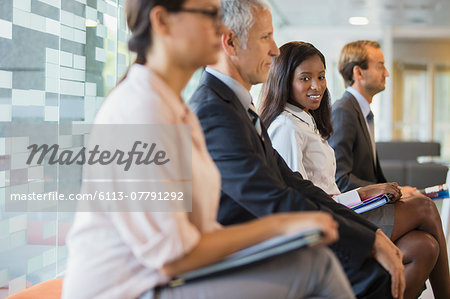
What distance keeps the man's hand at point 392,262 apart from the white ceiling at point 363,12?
7.34 meters

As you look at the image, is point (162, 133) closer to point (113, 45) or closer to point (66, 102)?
point (66, 102)

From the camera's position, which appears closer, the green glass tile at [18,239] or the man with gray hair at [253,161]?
the man with gray hair at [253,161]

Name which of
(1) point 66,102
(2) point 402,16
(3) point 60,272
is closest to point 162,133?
(1) point 66,102

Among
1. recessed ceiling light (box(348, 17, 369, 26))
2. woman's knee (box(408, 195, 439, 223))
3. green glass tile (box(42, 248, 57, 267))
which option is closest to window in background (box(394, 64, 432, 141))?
recessed ceiling light (box(348, 17, 369, 26))

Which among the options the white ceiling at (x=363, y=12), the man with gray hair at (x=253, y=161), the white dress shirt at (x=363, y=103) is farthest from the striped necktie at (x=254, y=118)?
the white ceiling at (x=363, y=12)

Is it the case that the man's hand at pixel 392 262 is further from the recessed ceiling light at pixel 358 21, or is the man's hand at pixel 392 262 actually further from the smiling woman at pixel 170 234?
the recessed ceiling light at pixel 358 21

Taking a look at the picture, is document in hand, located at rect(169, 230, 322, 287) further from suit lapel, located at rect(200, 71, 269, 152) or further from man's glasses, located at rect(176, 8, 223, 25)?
suit lapel, located at rect(200, 71, 269, 152)

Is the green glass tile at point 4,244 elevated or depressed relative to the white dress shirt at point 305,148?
depressed

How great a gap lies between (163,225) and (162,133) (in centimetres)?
19

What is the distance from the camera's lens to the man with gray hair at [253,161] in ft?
4.99

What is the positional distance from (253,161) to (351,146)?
67.5 inches

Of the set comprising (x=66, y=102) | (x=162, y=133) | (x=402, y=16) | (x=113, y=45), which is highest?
(x=402, y=16)

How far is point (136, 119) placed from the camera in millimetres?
1062

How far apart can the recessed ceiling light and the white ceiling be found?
9cm
